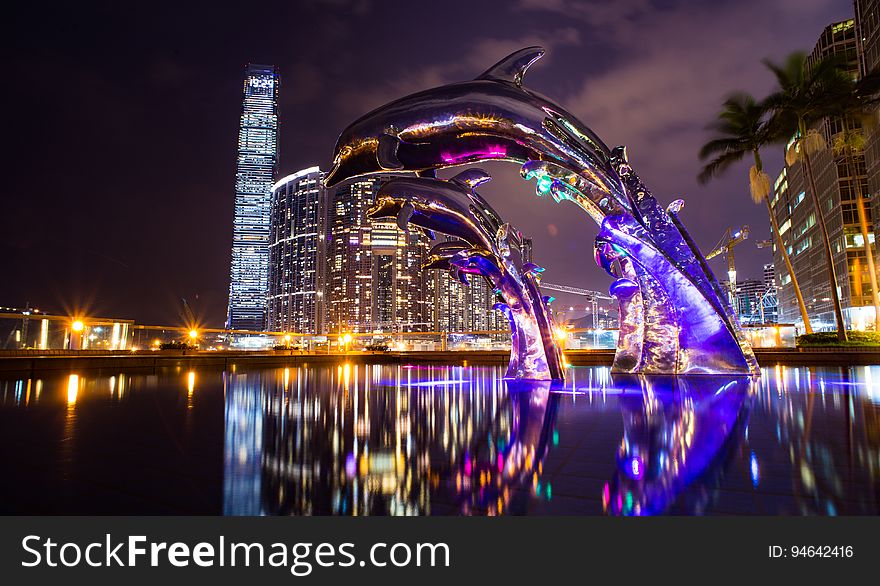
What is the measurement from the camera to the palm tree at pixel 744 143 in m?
25.1

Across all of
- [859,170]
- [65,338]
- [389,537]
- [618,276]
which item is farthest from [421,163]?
[859,170]

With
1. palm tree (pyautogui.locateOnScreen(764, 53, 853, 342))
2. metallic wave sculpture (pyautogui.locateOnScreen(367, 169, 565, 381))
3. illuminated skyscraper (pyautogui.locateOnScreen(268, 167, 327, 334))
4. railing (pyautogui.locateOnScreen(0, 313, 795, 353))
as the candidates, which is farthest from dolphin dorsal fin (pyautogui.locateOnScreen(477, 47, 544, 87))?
illuminated skyscraper (pyautogui.locateOnScreen(268, 167, 327, 334))

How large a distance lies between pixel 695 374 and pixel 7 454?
1245cm

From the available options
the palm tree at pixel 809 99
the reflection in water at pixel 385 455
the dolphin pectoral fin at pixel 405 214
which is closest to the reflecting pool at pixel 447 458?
the reflection in water at pixel 385 455

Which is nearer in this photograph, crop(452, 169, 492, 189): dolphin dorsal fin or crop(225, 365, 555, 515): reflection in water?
crop(225, 365, 555, 515): reflection in water

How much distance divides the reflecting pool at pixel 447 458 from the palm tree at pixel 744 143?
22.0 m

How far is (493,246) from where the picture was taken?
42.3 feet

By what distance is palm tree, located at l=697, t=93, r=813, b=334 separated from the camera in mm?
25062

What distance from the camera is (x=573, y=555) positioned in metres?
2.31

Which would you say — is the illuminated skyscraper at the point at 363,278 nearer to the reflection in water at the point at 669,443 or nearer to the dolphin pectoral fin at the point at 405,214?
the dolphin pectoral fin at the point at 405,214

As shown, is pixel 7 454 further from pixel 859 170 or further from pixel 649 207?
pixel 859 170

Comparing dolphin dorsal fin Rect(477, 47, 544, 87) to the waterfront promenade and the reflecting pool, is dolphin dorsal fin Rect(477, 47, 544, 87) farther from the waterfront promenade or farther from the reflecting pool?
the waterfront promenade

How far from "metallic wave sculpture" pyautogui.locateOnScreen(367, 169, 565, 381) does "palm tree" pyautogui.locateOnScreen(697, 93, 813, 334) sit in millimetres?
19017

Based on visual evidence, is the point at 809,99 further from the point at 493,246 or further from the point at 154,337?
the point at 154,337
